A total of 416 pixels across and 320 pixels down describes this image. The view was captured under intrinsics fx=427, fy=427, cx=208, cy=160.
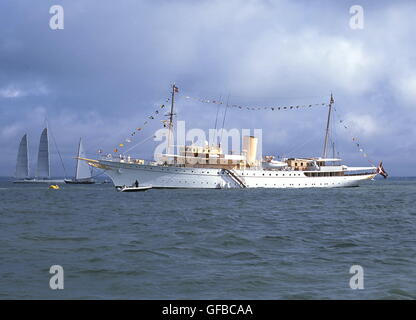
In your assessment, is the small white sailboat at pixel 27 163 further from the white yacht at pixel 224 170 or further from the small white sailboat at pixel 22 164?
the white yacht at pixel 224 170

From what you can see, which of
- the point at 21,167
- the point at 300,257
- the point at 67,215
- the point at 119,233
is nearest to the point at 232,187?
the point at 67,215

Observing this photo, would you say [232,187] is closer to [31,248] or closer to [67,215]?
[67,215]

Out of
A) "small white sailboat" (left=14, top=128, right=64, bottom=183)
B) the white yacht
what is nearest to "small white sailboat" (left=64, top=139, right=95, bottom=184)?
"small white sailboat" (left=14, top=128, right=64, bottom=183)

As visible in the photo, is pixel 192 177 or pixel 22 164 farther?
pixel 22 164

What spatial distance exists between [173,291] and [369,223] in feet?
49.4

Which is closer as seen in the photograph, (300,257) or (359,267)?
(359,267)

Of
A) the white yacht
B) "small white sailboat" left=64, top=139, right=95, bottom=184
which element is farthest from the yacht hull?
"small white sailboat" left=64, top=139, right=95, bottom=184

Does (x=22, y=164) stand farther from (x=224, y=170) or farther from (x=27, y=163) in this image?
(x=224, y=170)

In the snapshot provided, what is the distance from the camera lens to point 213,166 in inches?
2643

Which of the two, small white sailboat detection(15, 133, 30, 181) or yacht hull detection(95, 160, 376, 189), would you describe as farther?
small white sailboat detection(15, 133, 30, 181)

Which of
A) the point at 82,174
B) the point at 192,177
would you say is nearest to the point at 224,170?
the point at 192,177

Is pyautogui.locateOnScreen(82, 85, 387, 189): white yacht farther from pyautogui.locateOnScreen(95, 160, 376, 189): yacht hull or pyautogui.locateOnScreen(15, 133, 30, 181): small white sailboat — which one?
pyautogui.locateOnScreen(15, 133, 30, 181): small white sailboat

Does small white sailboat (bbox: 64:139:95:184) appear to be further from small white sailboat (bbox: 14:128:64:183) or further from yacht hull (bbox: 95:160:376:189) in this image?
yacht hull (bbox: 95:160:376:189)
